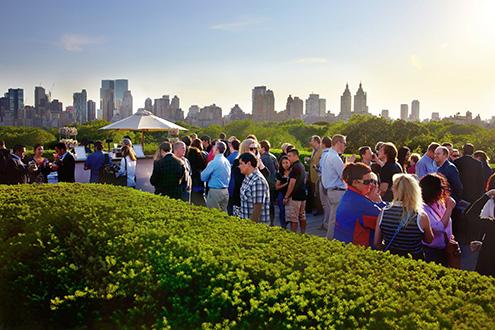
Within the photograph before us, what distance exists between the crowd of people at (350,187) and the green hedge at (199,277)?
2.97ft

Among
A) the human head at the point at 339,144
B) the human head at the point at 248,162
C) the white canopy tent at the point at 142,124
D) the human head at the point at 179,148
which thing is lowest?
the human head at the point at 248,162

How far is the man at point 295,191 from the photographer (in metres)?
9.46

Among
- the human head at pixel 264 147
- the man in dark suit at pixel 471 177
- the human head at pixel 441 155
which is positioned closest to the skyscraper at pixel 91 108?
the human head at pixel 264 147

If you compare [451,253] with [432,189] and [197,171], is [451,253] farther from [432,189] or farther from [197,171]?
[197,171]

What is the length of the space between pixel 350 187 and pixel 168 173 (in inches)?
157

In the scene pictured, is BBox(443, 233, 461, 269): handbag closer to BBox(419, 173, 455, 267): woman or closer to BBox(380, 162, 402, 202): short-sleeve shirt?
BBox(419, 173, 455, 267): woman

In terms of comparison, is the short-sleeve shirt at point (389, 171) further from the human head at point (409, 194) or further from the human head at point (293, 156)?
the human head at point (409, 194)

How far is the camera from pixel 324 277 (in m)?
3.49

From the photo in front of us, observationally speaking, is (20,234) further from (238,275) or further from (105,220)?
(238,275)

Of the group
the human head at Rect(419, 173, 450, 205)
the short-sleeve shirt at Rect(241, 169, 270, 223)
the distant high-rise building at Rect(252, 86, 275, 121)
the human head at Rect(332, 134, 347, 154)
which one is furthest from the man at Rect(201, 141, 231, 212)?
the distant high-rise building at Rect(252, 86, 275, 121)

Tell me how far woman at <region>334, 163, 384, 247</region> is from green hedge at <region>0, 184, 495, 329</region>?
0.82 metres

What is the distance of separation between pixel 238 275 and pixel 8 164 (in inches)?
362

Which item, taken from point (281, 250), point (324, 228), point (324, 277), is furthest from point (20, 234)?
point (324, 228)

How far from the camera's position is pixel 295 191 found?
9.62 metres
